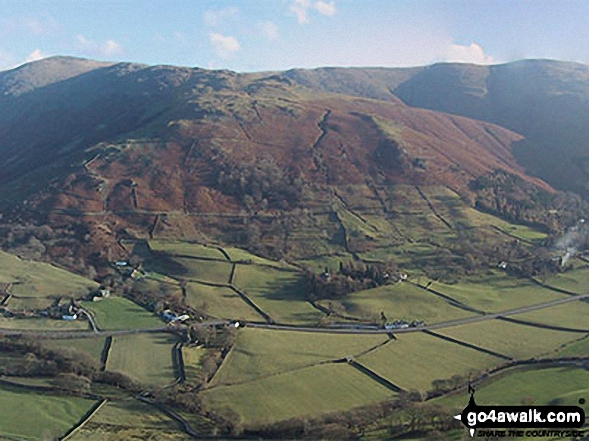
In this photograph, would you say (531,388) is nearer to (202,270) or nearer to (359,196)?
(202,270)

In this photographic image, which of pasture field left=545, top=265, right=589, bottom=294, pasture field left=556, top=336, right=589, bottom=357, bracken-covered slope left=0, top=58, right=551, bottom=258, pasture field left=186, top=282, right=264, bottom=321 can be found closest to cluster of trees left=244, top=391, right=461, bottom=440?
pasture field left=556, top=336, right=589, bottom=357

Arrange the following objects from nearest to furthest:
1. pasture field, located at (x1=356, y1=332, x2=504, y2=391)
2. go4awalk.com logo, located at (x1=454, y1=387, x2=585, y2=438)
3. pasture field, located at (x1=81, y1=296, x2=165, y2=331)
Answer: go4awalk.com logo, located at (x1=454, y1=387, x2=585, y2=438) < pasture field, located at (x1=356, y1=332, x2=504, y2=391) < pasture field, located at (x1=81, y1=296, x2=165, y2=331)

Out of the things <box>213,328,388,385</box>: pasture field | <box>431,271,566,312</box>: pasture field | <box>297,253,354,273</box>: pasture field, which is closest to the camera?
<box>213,328,388,385</box>: pasture field

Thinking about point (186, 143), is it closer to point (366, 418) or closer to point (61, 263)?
point (61, 263)

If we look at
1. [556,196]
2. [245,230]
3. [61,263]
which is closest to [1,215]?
[61,263]

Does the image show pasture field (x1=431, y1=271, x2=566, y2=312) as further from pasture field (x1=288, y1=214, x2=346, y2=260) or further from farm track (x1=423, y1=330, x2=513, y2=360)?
pasture field (x1=288, y1=214, x2=346, y2=260)

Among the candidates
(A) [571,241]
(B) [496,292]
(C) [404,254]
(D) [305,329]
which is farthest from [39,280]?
(A) [571,241]

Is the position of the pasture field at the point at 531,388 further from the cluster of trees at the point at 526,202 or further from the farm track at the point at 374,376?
the cluster of trees at the point at 526,202
